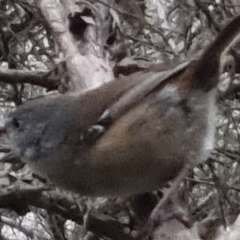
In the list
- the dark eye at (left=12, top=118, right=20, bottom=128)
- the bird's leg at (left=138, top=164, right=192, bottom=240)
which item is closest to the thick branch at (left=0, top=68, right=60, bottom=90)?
the dark eye at (left=12, top=118, right=20, bottom=128)

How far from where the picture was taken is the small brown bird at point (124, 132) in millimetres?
969

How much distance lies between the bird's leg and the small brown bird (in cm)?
2

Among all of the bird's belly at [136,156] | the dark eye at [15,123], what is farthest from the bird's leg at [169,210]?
the dark eye at [15,123]

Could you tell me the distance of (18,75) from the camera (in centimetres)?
109

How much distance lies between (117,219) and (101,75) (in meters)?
0.24

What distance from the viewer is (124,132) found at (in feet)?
3.19

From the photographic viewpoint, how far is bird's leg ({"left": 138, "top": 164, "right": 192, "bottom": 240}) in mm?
936

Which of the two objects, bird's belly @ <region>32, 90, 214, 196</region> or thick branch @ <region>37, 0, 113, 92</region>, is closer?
bird's belly @ <region>32, 90, 214, 196</region>

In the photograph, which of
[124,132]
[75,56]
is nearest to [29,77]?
[75,56]

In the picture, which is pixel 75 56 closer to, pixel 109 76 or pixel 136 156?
pixel 109 76

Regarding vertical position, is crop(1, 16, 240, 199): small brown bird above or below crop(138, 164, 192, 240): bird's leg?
above

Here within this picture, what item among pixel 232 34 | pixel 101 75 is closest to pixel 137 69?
pixel 101 75

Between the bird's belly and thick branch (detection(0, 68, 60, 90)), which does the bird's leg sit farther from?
thick branch (detection(0, 68, 60, 90))

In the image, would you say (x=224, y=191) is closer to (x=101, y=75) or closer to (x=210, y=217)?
(x=210, y=217)
